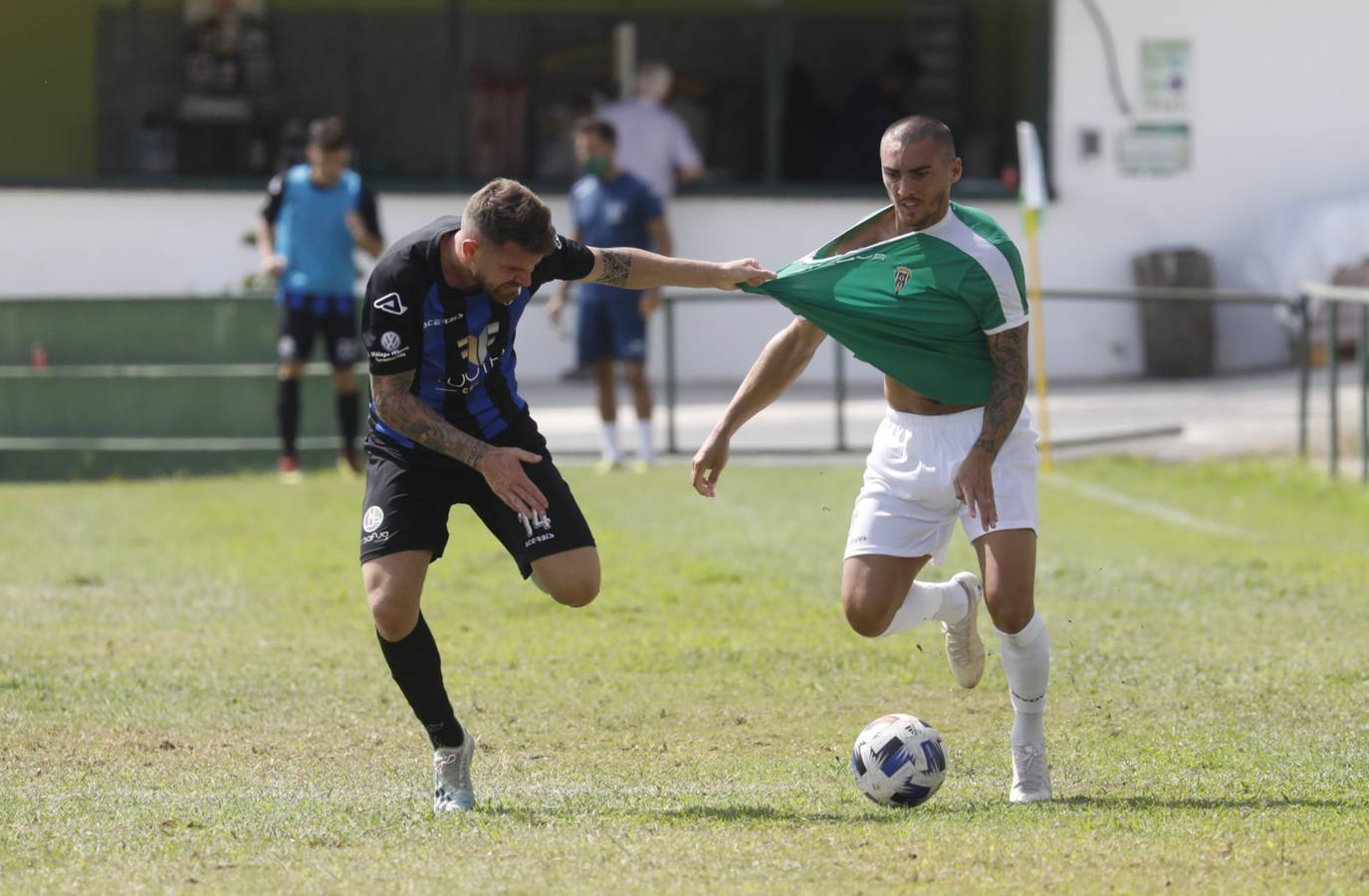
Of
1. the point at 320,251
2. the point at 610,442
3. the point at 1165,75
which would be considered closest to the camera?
the point at 320,251

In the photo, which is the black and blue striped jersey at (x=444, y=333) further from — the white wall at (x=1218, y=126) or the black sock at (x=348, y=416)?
the white wall at (x=1218, y=126)

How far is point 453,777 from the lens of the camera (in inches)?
255

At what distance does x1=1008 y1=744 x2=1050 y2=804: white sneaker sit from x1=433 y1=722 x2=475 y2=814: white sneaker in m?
1.65

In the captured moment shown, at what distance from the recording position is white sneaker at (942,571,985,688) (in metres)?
7.30

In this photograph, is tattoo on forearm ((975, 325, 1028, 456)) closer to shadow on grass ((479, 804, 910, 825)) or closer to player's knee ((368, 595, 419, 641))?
shadow on grass ((479, 804, 910, 825))

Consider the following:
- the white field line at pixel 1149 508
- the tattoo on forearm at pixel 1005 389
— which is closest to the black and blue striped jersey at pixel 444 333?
the tattoo on forearm at pixel 1005 389

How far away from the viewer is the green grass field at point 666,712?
5723 mm

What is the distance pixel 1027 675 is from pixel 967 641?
0.77m

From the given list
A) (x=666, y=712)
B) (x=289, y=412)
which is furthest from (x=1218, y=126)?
(x=666, y=712)

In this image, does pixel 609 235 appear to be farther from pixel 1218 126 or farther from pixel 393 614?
pixel 393 614

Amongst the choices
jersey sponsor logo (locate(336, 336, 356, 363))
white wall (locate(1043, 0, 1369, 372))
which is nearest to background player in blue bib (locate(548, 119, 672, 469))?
jersey sponsor logo (locate(336, 336, 356, 363))

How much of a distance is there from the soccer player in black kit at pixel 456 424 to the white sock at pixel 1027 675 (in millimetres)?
1311

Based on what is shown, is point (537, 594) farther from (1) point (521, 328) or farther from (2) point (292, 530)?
(1) point (521, 328)

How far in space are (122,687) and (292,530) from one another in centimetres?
464
